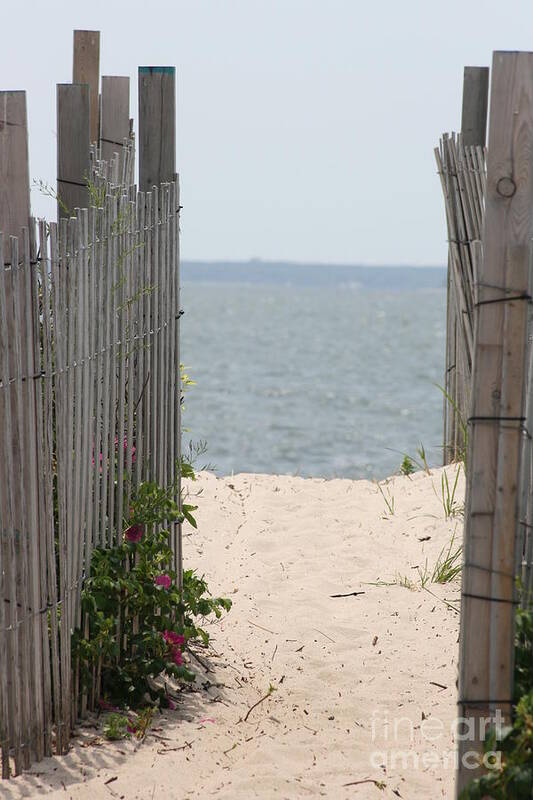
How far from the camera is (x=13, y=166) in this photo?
126 inches

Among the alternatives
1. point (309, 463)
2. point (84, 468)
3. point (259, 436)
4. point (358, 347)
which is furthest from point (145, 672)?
Answer: point (358, 347)

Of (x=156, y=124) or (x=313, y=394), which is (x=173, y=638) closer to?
(x=156, y=124)

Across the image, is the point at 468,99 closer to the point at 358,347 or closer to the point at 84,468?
the point at 84,468

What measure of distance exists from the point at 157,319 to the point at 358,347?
50473 mm

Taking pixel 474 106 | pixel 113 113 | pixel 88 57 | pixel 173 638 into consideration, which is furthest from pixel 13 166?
pixel 474 106

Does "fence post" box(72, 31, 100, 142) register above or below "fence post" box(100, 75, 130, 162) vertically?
above

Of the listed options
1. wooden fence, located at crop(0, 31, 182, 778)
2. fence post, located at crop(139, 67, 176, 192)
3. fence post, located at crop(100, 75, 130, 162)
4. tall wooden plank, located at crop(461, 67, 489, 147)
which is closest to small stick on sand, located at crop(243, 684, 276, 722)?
wooden fence, located at crop(0, 31, 182, 778)

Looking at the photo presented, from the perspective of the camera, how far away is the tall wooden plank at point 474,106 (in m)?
6.21

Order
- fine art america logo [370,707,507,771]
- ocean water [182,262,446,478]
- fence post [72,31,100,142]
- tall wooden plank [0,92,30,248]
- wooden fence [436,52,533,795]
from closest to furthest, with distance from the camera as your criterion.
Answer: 1. wooden fence [436,52,533,795]
2. tall wooden plank [0,92,30,248]
3. fine art america logo [370,707,507,771]
4. fence post [72,31,100,142]
5. ocean water [182,262,446,478]

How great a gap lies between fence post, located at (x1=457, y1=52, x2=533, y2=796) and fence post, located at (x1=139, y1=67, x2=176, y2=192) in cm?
185

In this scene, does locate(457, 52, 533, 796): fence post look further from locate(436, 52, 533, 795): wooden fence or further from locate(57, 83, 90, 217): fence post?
locate(57, 83, 90, 217): fence post

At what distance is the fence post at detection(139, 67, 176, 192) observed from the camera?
425cm

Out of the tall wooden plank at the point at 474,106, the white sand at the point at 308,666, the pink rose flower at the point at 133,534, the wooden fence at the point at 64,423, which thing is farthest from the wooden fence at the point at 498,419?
the tall wooden plank at the point at 474,106

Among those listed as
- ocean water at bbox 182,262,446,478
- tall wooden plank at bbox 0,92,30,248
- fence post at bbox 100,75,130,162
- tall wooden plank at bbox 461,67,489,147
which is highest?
tall wooden plank at bbox 461,67,489,147
